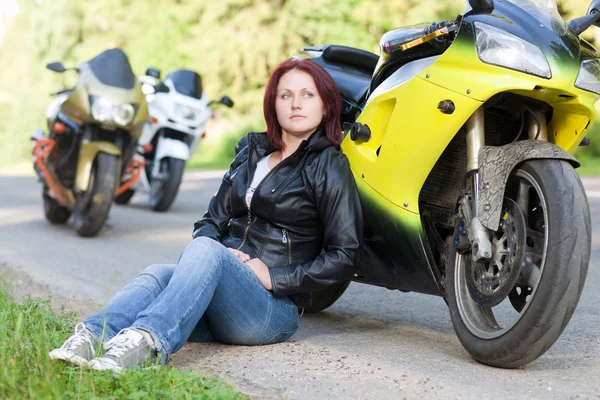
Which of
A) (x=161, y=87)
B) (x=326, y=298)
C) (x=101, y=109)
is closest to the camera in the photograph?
(x=326, y=298)

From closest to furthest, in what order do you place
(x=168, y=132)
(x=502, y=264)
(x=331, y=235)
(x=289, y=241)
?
(x=502, y=264), (x=331, y=235), (x=289, y=241), (x=168, y=132)

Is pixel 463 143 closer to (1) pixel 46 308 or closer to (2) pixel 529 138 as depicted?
(2) pixel 529 138

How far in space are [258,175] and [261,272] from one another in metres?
0.45

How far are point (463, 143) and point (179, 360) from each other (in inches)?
54.1

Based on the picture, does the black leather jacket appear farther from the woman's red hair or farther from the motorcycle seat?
the motorcycle seat

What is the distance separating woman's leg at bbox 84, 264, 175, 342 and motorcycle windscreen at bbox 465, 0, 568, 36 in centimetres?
147

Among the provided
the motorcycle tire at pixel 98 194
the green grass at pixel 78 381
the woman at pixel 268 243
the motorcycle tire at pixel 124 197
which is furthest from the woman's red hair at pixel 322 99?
the motorcycle tire at pixel 124 197

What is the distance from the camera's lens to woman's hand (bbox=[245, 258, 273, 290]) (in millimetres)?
3455

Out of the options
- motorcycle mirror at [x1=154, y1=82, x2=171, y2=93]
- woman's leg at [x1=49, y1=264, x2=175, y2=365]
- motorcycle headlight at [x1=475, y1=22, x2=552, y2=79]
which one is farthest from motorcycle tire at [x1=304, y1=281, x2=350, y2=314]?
motorcycle mirror at [x1=154, y1=82, x2=171, y2=93]

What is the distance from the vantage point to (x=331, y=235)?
137 inches

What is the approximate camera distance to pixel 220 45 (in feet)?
94.7

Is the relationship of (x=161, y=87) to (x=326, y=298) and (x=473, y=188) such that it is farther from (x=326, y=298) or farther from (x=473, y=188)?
(x=473, y=188)

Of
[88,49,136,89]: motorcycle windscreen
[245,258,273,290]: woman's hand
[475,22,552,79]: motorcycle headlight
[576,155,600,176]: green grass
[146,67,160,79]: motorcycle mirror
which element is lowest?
[576,155,600,176]: green grass

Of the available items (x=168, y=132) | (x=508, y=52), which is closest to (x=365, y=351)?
(x=508, y=52)
